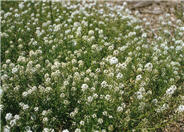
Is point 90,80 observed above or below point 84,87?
below

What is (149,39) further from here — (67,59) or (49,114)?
(49,114)

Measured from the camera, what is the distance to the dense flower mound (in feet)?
15.0

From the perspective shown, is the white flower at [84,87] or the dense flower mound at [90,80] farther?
the white flower at [84,87]

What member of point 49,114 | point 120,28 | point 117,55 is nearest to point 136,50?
point 117,55

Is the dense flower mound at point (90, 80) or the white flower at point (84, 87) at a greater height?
the white flower at point (84, 87)

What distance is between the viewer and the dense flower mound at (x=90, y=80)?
15.0 feet

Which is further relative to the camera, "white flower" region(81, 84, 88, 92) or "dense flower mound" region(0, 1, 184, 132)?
"white flower" region(81, 84, 88, 92)

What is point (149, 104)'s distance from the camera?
4.74 meters

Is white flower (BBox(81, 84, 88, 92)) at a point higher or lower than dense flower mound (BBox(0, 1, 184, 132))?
higher

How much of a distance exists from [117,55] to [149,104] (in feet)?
5.22

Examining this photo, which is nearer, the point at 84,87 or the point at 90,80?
the point at 84,87

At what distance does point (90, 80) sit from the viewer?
5188 millimetres

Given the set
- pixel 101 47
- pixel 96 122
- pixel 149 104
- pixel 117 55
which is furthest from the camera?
pixel 101 47

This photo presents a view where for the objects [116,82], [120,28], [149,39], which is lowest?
[149,39]
